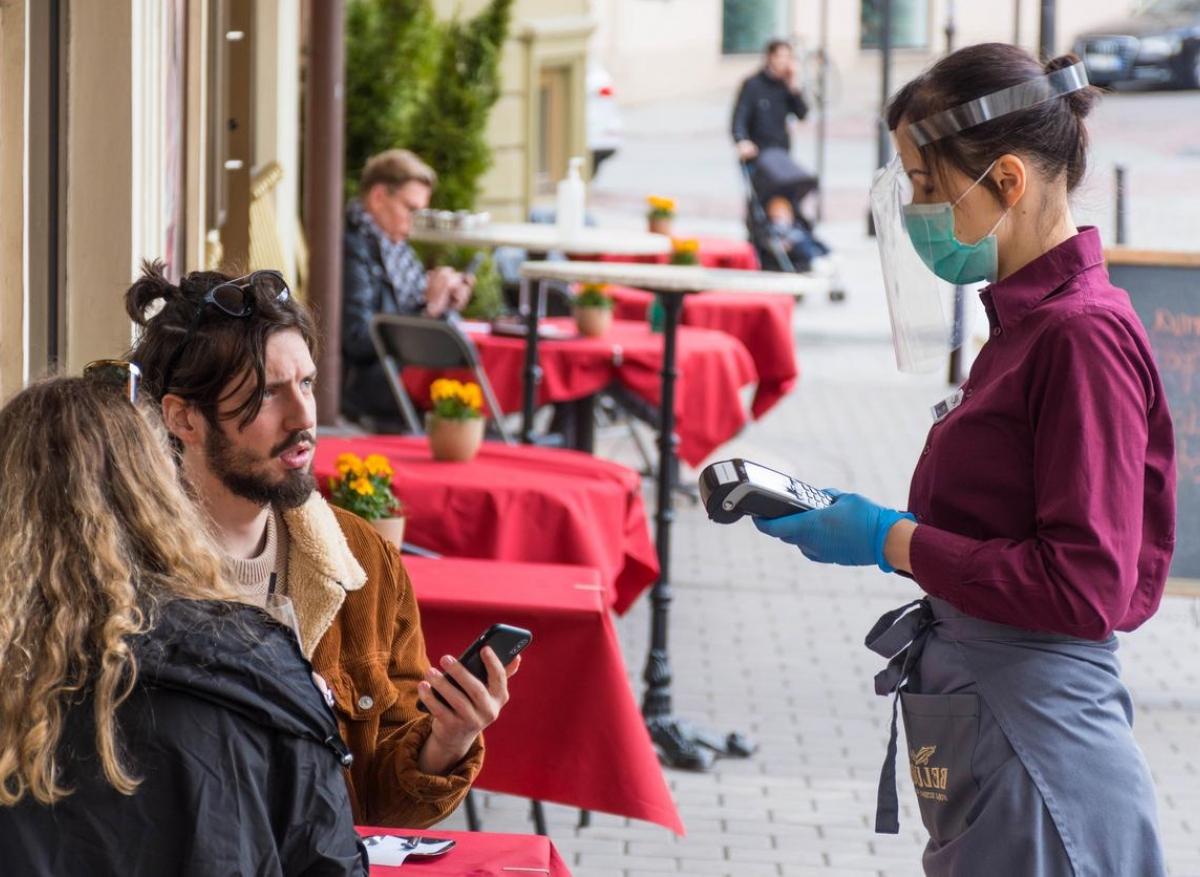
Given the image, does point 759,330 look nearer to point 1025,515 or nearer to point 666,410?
point 666,410

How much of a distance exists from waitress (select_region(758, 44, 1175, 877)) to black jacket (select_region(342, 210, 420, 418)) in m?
4.85

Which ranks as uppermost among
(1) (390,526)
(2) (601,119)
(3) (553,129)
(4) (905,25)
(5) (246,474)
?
(4) (905,25)

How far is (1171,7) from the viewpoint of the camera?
21.8m

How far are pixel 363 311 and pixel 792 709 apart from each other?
8.08ft

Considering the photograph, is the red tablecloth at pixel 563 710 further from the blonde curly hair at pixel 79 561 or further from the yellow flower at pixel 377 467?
the blonde curly hair at pixel 79 561

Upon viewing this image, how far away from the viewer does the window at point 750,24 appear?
33750 mm

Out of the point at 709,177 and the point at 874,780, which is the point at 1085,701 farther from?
the point at 709,177

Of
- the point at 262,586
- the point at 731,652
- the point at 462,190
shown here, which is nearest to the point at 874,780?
the point at 731,652

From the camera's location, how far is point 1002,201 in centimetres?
249

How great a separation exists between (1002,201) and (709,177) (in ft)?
77.9

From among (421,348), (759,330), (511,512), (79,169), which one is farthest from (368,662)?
(759,330)

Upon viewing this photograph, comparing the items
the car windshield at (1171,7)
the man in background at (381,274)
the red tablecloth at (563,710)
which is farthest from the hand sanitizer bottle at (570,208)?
the car windshield at (1171,7)

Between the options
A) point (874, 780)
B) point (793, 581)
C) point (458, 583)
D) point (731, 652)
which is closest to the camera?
point (458, 583)

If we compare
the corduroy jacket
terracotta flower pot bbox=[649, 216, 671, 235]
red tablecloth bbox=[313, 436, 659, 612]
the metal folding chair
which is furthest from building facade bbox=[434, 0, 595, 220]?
the corduroy jacket
